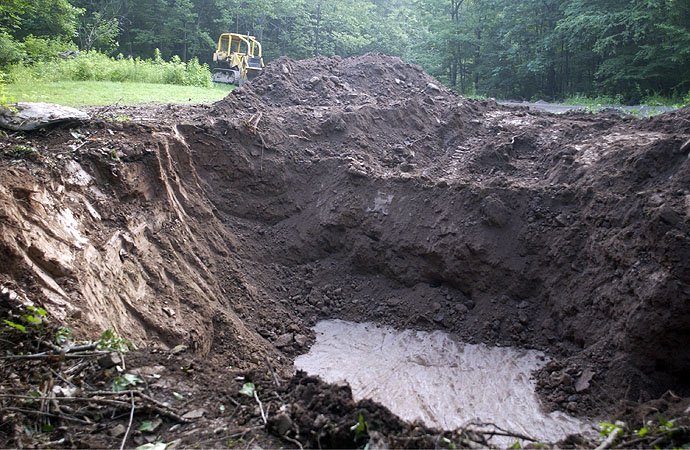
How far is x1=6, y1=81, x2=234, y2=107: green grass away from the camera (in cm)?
958

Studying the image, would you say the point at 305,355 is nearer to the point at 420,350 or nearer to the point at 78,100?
the point at 420,350

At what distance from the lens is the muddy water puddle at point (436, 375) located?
16.6 feet

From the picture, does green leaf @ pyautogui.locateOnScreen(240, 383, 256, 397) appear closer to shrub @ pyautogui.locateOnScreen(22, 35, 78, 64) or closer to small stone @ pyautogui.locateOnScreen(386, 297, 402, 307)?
small stone @ pyautogui.locateOnScreen(386, 297, 402, 307)

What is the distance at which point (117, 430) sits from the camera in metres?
3.17

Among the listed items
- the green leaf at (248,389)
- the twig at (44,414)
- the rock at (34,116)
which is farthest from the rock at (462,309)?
the rock at (34,116)

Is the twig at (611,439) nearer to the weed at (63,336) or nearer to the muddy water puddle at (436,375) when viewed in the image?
the muddy water puddle at (436,375)

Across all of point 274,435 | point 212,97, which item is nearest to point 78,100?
point 212,97

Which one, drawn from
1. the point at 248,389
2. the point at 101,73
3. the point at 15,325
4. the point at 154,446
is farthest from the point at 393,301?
the point at 101,73

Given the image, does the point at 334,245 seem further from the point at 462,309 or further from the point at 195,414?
the point at 195,414

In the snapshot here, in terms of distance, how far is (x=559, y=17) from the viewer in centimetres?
1978

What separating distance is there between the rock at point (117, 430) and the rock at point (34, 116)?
397 centimetres

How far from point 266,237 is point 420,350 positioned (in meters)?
3.11

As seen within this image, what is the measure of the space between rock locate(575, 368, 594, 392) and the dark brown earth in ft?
0.05

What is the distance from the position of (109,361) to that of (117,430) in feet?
2.09
